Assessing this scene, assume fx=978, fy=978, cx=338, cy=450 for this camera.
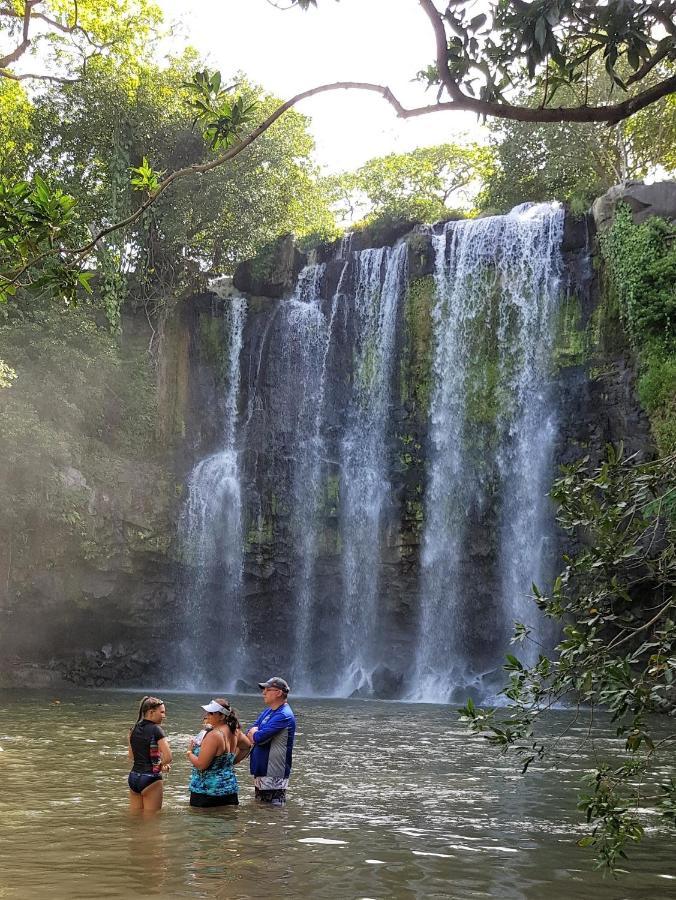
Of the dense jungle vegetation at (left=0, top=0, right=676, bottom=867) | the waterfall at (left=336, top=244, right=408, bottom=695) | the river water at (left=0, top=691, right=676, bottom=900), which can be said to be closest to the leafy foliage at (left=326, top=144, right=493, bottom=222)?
the dense jungle vegetation at (left=0, top=0, right=676, bottom=867)

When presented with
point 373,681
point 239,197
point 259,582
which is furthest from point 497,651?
point 239,197

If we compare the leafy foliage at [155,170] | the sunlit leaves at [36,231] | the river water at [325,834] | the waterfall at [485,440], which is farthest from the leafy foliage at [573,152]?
the sunlit leaves at [36,231]

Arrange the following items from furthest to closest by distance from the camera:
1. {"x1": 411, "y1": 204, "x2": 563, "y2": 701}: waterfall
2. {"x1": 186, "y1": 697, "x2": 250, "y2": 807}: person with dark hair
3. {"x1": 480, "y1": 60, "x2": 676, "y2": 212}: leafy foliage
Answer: {"x1": 480, "y1": 60, "x2": 676, "y2": 212}: leafy foliage → {"x1": 411, "y1": 204, "x2": 563, "y2": 701}: waterfall → {"x1": 186, "y1": 697, "x2": 250, "y2": 807}: person with dark hair

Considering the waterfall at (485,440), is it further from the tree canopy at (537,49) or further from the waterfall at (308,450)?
the tree canopy at (537,49)

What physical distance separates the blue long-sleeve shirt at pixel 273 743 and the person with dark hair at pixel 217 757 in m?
0.22

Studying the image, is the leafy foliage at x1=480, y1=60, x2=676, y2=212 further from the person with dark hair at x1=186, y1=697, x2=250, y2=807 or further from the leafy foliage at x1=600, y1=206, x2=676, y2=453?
the person with dark hair at x1=186, y1=697, x2=250, y2=807

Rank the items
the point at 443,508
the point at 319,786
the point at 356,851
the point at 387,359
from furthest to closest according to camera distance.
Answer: the point at 387,359 → the point at 443,508 → the point at 319,786 → the point at 356,851

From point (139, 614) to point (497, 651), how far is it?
9.95 metres

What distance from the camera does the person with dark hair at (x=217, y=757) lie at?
28.4 feet

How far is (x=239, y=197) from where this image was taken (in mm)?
32188

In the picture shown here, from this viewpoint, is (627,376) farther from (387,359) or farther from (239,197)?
(239,197)

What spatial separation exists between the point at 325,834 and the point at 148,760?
5.68 feet

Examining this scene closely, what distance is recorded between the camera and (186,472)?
28.9 metres

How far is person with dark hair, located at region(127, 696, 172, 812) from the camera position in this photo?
8695 millimetres
